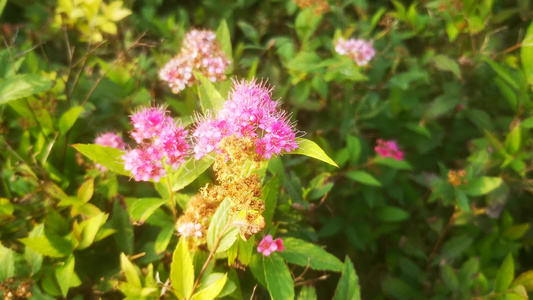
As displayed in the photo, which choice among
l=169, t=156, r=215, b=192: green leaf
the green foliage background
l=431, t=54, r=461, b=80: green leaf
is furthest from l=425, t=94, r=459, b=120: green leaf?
l=169, t=156, r=215, b=192: green leaf

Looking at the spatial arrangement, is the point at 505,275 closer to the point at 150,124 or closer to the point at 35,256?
the point at 150,124

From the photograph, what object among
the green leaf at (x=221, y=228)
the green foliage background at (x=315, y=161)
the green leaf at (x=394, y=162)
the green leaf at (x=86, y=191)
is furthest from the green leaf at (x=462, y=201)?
the green leaf at (x=86, y=191)

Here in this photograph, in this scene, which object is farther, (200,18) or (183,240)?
(200,18)

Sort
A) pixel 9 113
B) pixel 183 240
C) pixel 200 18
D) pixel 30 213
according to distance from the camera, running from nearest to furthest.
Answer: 1. pixel 183 240
2. pixel 30 213
3. pixel 9 113
4. pixel 200 18

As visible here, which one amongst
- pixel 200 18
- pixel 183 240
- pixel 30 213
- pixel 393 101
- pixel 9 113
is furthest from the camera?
pixel 200 18

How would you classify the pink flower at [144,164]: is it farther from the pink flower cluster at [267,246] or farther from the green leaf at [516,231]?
the green leaf at [516,231]

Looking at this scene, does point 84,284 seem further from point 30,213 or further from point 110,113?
point 110,113

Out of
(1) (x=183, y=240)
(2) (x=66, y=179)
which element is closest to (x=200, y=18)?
(2) (x=66, y=179)
